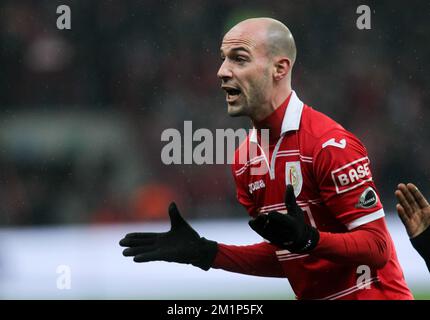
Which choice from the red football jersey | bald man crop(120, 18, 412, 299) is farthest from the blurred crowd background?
bald man crop(120, 18, 412, 299)

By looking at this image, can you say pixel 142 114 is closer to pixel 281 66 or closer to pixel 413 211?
pixel 281 66

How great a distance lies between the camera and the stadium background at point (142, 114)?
28.9 feet

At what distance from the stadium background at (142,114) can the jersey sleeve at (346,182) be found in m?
4.13

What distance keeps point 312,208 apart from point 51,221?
18.2 ft

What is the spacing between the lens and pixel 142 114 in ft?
34.6

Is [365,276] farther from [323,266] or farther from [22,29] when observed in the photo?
[22,29]

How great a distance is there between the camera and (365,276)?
4.50 m

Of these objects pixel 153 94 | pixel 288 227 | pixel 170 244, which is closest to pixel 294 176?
pixel 288 227

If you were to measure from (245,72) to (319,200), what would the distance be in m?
0.72

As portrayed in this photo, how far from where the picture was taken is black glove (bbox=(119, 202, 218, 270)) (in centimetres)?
459

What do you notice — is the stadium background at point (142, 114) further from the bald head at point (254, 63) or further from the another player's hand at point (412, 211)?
the bald head at point (254, 63)
